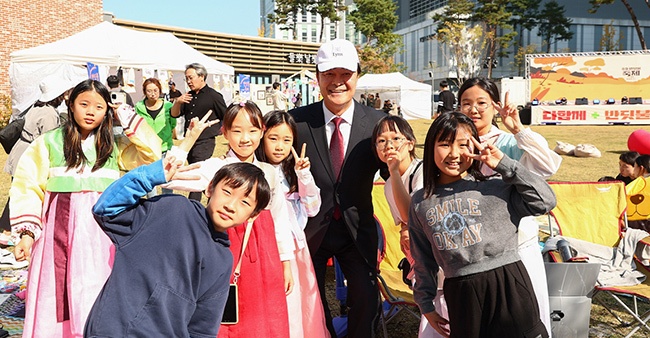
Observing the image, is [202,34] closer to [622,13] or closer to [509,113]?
[509,113]

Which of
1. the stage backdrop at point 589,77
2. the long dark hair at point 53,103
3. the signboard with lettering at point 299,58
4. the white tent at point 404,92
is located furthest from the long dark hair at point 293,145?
the signboard with lettering at point 299,58

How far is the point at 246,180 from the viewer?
219 centimetres

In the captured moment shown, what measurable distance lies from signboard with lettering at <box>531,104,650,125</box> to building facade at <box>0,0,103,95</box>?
21.3 m

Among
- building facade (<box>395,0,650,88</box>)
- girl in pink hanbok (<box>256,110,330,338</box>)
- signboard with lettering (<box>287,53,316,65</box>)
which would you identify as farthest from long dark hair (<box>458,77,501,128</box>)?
building facade (<box>395,0,650,88</box>)

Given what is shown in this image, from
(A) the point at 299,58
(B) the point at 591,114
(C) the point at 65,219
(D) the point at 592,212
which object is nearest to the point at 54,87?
(C) the point at 65,219

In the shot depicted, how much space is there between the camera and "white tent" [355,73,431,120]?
2930 centimetres

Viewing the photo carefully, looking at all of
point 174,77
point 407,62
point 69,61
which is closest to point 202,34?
point 174,77

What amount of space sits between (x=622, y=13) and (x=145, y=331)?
240 ft

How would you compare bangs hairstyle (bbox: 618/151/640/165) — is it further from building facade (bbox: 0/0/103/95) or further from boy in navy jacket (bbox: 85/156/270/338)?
building facade (bbox: 0/0/103/95)

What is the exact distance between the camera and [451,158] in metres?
2.38

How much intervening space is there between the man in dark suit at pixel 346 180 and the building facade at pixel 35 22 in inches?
836

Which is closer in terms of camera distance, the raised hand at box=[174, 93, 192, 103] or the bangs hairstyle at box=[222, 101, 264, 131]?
the bangs hairstyle at box=[222, 101, 264, 131]

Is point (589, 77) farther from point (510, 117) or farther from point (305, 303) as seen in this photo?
point (305, 303)

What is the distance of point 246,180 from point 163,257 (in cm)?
43
